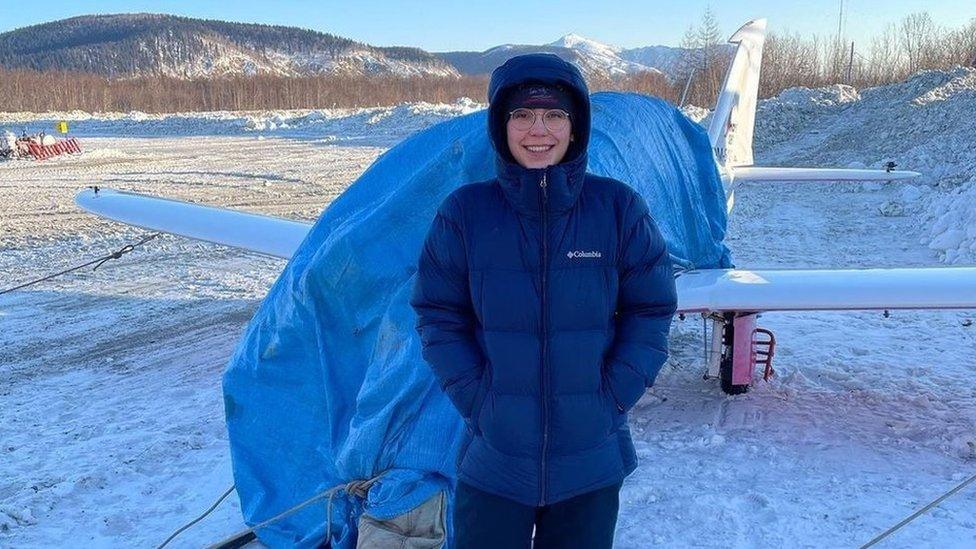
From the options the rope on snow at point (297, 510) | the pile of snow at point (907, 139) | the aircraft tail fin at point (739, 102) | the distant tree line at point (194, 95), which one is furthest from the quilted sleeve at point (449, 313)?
the distant tree line at point (194, 95)

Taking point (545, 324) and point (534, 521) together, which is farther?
point (534, 521)

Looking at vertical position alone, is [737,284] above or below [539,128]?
below

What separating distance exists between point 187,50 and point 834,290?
536ft

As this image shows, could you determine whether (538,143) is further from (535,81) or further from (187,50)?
(187,50)

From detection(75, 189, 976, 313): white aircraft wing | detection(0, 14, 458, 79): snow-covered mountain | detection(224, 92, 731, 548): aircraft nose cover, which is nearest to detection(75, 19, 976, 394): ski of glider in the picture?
detection(75, 189, 976, 313): white aircraft wing

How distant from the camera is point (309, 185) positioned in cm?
1675

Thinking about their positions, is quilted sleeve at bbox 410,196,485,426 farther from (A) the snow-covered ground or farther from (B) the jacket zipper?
(A) the snow-covered ground

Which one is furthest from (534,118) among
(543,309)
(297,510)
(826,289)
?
(826,289)

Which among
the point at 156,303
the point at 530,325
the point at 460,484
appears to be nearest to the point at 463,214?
the point at 530,325

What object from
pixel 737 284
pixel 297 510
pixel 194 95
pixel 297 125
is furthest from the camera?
pixel 194 95

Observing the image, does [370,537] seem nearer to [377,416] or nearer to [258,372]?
[377,416]

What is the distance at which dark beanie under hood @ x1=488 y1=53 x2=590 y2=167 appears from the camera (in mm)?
2074

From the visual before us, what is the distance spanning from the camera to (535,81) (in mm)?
2090

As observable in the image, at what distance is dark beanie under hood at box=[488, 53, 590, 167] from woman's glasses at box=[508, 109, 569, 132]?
0.11 feet
